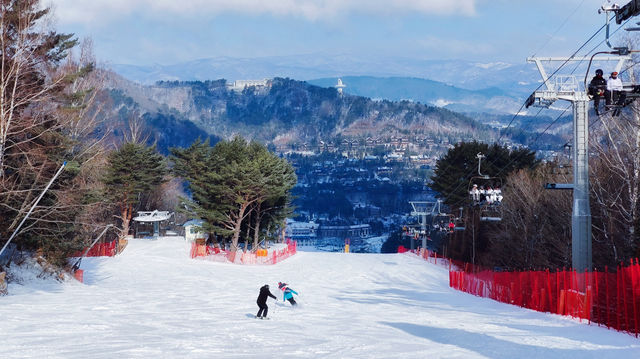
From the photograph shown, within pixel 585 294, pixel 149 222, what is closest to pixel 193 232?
pixel 149 222

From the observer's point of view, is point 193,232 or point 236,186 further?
point 193,232

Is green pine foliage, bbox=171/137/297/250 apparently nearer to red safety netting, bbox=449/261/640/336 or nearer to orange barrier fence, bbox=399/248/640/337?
orange barrier fence, bbox=399/248/640/337

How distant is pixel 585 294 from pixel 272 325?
31.2ft

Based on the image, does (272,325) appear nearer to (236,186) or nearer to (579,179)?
(579,179)

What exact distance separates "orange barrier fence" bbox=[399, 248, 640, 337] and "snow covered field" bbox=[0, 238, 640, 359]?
58 centimetres

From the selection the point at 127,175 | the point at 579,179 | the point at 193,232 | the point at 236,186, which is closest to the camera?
the point at 579,179

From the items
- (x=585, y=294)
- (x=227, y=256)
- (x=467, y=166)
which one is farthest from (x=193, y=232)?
(x=585, y=294)

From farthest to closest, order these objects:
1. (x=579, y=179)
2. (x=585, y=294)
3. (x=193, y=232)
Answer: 1. (x=193, y=232)
2. (x=579, y=179)
3. (x=585, y=294)

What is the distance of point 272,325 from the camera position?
19.8 metres

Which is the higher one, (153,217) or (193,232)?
(153,217)

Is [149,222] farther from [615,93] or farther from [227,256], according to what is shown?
[615,93]

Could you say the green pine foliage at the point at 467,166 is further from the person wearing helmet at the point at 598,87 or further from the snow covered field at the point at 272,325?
the person wearing helmet at the point at 598,87

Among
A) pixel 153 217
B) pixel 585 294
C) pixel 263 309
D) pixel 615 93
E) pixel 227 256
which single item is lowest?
pixel 263 309

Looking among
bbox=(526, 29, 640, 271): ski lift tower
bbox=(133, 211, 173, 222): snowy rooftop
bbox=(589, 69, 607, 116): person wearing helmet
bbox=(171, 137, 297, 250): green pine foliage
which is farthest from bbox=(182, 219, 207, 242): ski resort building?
bbox=(589, 69, 607, 116): person wearing helmet
